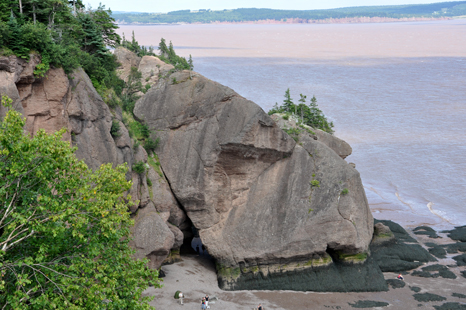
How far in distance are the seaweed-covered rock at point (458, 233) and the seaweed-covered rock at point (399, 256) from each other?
5343 millimetres

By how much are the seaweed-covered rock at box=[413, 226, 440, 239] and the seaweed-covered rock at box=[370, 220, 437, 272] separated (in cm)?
414

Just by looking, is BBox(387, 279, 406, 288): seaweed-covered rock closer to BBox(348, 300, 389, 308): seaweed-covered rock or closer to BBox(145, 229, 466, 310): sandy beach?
BBox(145, 229, 466, 310): sandy beach

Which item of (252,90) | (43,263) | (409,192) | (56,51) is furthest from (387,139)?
(43,263)

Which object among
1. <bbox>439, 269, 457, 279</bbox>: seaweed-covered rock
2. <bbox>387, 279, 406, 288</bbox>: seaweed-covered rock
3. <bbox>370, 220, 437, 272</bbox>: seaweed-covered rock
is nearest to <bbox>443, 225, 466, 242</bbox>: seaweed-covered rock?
<bbox>370, 220, 437, 272</bbox>: seaweed-covered rock

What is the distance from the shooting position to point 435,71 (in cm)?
12562

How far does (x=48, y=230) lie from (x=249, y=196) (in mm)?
20446

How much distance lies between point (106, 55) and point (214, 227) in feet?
53.1

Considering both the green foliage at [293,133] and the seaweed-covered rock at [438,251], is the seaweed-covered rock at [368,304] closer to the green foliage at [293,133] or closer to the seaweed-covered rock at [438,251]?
the seaweed-covered rock at [438,251]

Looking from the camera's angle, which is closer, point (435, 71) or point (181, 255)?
point (181, 255)

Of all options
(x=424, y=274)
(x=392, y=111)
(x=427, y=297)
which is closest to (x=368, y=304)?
(x=427, y=297)

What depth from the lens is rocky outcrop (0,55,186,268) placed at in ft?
79.2

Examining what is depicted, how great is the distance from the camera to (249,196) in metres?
33.7

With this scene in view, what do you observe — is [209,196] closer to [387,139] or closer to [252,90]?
[387,139]

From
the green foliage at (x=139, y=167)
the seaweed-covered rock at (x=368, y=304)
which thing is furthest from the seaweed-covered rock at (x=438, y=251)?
the green foliage at (x=139, y=167)
